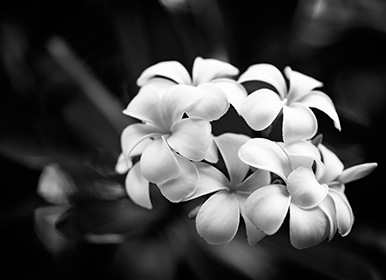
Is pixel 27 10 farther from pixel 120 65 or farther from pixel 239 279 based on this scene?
pixel 239 279

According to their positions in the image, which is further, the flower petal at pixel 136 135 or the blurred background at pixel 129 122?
the blurred background at pixel 129 122

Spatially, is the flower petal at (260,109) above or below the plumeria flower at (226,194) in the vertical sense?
above

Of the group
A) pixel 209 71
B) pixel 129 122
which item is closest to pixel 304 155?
pixel 209 71

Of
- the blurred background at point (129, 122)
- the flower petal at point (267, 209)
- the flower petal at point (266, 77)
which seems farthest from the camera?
the blurred background at point (129, 122)

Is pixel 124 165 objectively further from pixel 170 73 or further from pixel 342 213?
pixel 342 213

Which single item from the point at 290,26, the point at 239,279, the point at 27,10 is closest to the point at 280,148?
the point at 239,279

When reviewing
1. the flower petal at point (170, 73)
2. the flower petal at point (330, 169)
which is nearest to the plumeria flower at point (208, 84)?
the flower petal at point (170, 73)

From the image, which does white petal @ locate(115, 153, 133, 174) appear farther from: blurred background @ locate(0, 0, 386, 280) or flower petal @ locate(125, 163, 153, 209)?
blurred background @ locate(0, 0, 386, 280)

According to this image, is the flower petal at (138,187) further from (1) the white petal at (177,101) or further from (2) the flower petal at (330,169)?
(2) the flower petal at (330,169)

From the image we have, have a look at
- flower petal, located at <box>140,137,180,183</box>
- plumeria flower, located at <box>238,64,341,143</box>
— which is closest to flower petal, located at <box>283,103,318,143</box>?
plumeria flower, located at <box>238,64,341,143</box>
